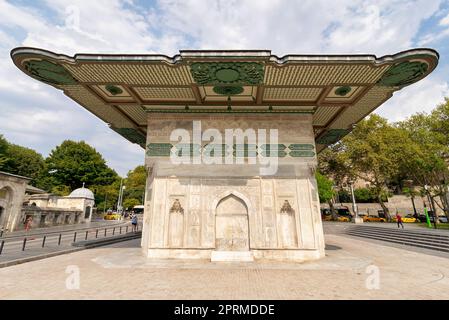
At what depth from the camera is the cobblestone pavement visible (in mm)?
4762

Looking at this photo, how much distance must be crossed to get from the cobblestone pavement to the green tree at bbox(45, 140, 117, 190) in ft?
110

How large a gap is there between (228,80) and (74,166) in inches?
1478

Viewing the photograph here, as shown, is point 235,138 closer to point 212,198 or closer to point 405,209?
point 212,198

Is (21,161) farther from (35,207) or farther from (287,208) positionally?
(287,208)

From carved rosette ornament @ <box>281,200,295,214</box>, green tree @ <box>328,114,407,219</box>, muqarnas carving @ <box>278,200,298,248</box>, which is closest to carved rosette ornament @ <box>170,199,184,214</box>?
muqarnas carving @ <box>278,200,298,248</box>

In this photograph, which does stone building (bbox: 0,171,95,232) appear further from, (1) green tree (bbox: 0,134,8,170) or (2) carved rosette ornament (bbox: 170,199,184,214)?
(2) carved rosette ornament (bbox: 170,199,184,214)

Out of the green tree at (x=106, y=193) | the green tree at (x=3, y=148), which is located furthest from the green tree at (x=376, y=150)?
the green tree at (x=3, y=148)

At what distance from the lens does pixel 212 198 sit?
8789 millimetres

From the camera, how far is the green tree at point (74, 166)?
36.4 m

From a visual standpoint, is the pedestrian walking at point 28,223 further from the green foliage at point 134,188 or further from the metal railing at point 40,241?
the green foliage at point 134,188

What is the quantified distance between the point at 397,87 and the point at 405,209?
38534 mm

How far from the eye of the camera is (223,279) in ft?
19.2

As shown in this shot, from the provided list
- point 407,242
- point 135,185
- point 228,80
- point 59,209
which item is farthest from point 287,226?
point 135,185
